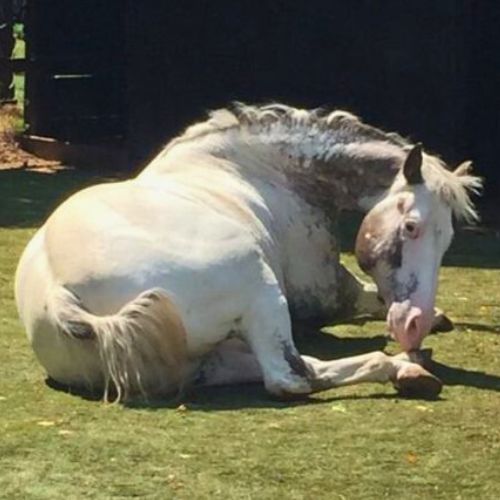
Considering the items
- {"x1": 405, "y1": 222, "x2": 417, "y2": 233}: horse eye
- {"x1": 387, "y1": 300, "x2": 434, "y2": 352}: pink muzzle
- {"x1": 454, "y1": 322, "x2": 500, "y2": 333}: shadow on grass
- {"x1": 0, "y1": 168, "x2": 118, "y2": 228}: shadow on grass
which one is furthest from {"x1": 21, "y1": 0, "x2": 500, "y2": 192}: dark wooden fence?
{"x1": 387, "y1": 300, "x2": 434, "y2": 352}: pink muzzle

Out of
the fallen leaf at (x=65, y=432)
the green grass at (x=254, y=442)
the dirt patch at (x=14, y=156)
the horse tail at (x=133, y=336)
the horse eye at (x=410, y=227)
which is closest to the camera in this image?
the green grass at (x=254, y=442)

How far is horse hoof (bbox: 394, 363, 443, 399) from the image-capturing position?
6.15 meters

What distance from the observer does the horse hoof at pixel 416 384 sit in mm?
6148

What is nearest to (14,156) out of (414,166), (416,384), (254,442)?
(414,166)

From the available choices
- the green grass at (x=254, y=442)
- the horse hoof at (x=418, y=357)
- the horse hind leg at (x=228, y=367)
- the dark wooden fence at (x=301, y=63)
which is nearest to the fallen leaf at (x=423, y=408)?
the green grass at (x=254, y=442)

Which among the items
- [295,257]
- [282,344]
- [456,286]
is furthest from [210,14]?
[282,344]

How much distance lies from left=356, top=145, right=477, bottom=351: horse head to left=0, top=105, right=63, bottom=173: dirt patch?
8.47 m

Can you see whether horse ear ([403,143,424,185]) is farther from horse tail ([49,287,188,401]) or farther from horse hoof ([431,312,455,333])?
horse tail ([49,287,188,401])

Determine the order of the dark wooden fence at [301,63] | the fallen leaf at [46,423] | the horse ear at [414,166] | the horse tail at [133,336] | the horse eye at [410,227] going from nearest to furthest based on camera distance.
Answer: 1. the fallen leaf at [46,423]
2. the horse tail at [133,336]
3. the horse eye at [410,227]
4. the horse ear at [414,166]
5. the dark wooden fence at [301,63]

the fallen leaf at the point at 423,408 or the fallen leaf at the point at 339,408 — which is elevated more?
the fallen leaf at the point at 423,408

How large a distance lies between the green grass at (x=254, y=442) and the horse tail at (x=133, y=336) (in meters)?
0.10

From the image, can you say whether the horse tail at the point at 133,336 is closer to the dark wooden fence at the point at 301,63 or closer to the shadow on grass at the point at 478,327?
the shadow on grass at the point at 478,327

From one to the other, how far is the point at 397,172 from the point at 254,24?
7204 millimetres

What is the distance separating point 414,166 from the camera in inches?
266
